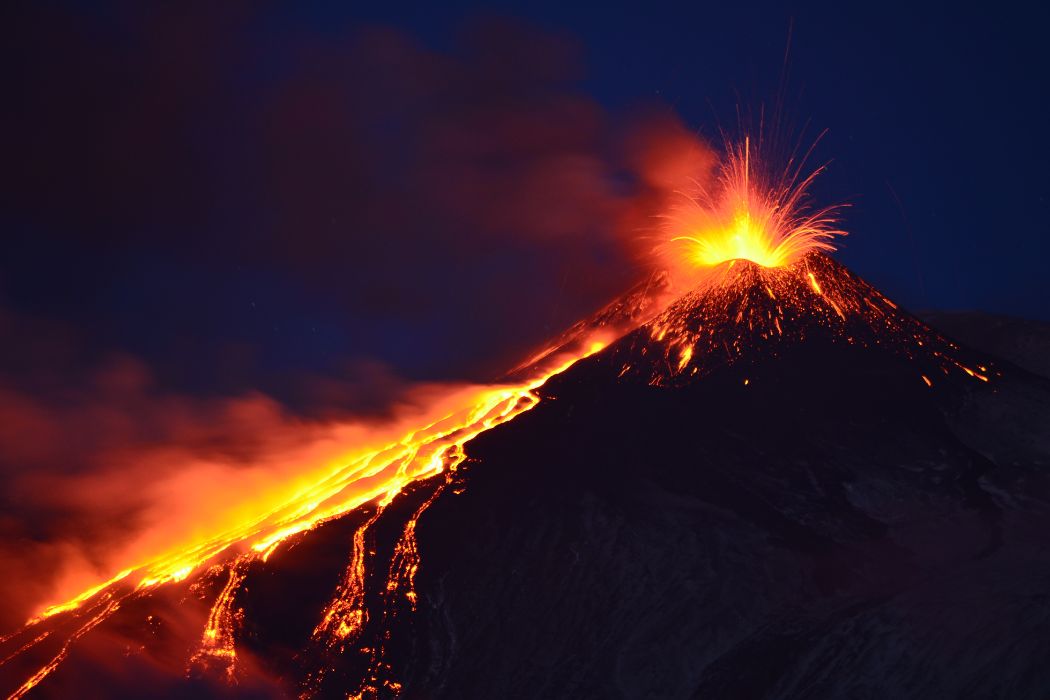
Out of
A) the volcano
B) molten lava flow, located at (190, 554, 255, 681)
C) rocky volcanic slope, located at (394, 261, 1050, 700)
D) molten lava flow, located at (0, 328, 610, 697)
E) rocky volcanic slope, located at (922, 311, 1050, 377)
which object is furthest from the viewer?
rocky volcanic slope, located at (922, 311, 1050, 377)

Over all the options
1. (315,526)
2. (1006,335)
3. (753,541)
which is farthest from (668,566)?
(1006,335)

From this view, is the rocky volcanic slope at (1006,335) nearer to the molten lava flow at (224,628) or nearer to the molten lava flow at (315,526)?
the molten lava flow at (315,526)

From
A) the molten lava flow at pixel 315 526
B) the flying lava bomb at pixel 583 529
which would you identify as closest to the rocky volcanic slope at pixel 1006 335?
the flying lava bomb at pixel 583 529

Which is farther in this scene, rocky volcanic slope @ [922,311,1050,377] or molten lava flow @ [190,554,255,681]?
rocky volcanic slope @ [922,311,1050,377]

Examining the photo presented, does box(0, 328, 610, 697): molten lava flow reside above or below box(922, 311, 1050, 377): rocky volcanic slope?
above

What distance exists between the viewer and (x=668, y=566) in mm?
12367

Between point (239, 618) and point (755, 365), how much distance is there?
1171 centimetres

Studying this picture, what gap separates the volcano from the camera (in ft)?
33.6

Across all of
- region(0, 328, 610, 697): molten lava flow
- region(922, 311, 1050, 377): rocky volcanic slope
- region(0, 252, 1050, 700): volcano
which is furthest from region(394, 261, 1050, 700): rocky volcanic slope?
region(922, 311, 1050, 377): rocky volcanic slope

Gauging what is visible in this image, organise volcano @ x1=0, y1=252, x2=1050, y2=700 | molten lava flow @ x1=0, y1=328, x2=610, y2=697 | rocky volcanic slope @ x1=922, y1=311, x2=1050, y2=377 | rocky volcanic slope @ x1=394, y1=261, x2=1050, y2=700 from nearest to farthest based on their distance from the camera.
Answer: rocky volcanic slope @ x1=394, y1=261, x2=1050, y2=700 → volcano @ x1=0, y1=252, x2=1050, y2=700 → molten lava flow @ x1=0, y1=328, x2=610, y2=697 → rocky volcanic slope @ x1=922, y1=311, x2=1050, y2=377

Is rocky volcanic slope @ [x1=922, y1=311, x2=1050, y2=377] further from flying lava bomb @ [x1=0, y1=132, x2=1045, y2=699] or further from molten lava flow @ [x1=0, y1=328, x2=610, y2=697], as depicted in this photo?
molten lava flow @ [x1=0, y1=328, x2=610, y2=697]

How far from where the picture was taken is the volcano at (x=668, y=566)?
403 inches

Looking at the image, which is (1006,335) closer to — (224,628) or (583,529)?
(583,529)

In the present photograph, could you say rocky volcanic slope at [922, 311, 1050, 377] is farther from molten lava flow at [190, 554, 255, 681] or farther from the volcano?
molten lava flow at [190, 554, 255, 681]
